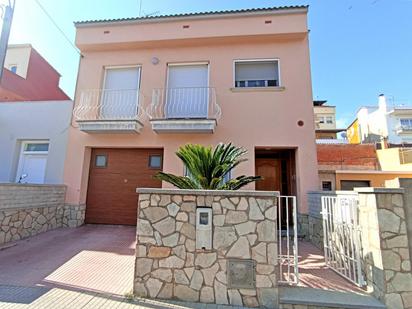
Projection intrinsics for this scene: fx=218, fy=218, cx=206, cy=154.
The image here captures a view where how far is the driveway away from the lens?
13.9ft

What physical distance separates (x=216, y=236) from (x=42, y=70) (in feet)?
59.4

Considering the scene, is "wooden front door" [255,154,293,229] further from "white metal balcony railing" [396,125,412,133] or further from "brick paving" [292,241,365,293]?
"white metal balcony railing" [396,125,412,133]

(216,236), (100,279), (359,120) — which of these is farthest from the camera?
(359,120)

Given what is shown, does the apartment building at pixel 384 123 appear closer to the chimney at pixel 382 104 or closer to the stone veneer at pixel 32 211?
the chimney at pixel 382 104

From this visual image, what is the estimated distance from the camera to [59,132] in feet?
29.0

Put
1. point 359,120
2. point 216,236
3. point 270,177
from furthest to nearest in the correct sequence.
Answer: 1. point 359,120
2. point 270,177
3. point 216,236

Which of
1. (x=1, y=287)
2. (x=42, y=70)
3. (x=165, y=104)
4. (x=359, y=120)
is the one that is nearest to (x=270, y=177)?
(x=165, y=104)

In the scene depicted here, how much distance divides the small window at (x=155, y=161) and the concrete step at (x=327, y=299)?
608cm

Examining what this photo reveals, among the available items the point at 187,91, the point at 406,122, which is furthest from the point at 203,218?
the point at 406,122

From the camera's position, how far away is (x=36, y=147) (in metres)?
9.11

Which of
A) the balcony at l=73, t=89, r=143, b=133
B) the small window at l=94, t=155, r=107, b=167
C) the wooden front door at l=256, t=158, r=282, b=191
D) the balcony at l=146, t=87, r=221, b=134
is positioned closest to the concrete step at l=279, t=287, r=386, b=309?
the wooden front door at l=256, t=158, r=282, b=191

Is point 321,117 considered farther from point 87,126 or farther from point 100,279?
point 100,279

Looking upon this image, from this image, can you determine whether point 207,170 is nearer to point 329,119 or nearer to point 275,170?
point 275,170

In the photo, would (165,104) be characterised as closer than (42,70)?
Yes
